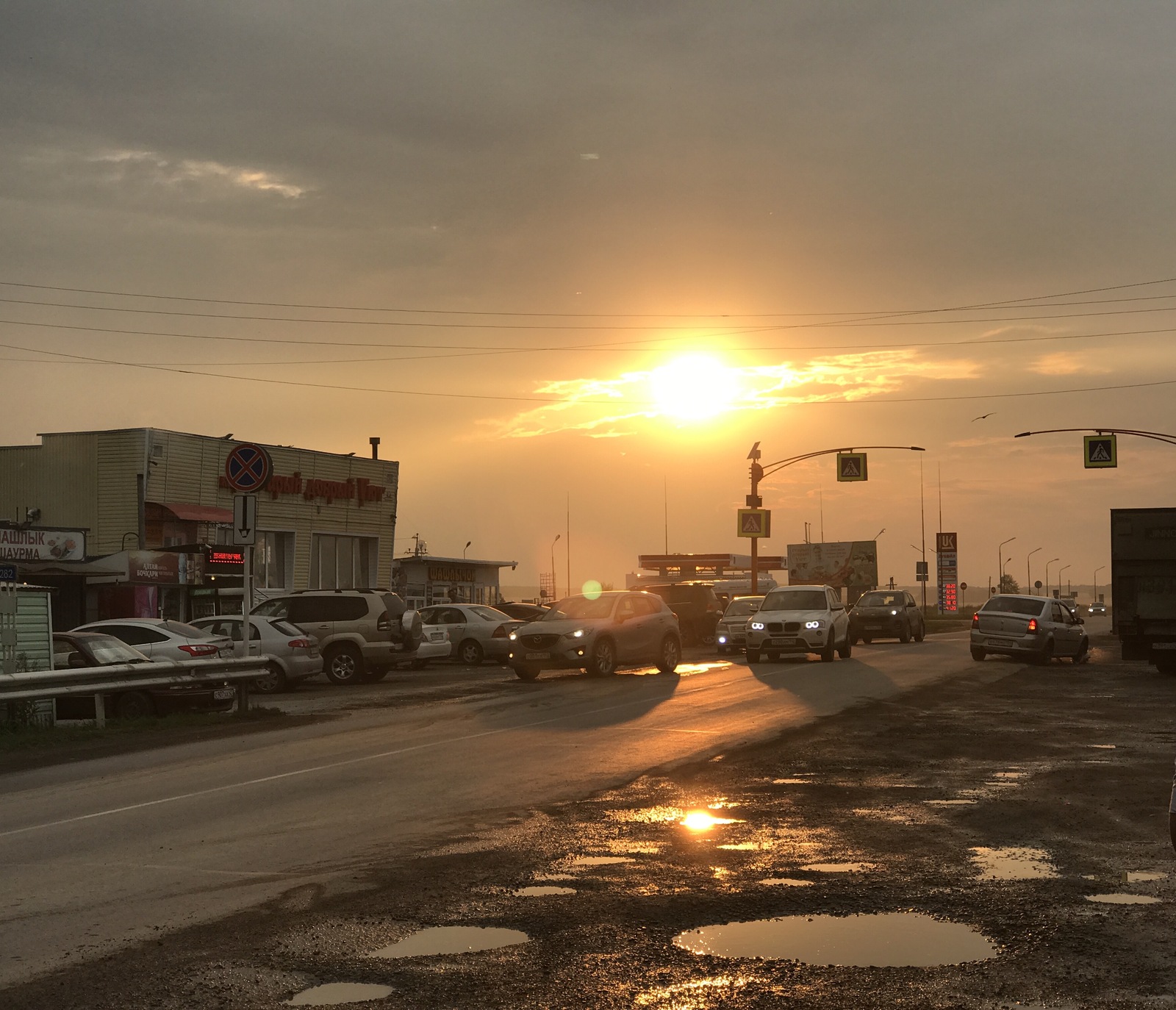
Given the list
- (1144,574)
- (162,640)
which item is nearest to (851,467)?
(1144,574)

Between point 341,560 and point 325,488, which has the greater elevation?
point 325,488

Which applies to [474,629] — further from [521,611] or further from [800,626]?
[800,626]

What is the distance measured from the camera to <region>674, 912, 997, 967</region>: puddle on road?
600 centimetres

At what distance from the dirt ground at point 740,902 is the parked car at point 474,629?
22674mm

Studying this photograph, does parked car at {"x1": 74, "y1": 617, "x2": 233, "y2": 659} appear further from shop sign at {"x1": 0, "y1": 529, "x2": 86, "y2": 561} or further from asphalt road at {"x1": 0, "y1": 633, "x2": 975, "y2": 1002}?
shop sign at {"x1": 0, "y1": 529, "x2": 86, "y2": 561}

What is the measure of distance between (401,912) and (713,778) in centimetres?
584

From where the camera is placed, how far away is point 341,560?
51.2 m

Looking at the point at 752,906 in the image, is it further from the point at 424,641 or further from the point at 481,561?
the point at 481,561

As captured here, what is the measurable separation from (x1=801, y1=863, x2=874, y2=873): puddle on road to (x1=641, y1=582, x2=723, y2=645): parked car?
37.1 m

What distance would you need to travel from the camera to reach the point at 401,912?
273 inches

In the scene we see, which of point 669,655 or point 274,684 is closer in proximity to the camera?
point 274,684

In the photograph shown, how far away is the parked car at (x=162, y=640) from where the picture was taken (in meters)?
21.8

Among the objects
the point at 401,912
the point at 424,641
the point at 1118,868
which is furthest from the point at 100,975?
the point at 424,641

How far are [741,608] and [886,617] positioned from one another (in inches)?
306
